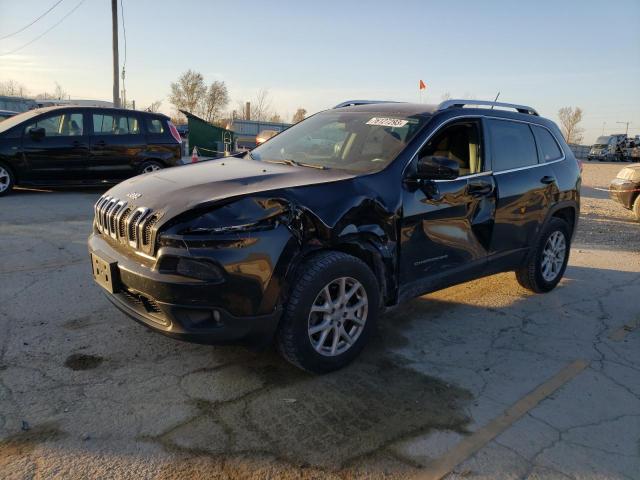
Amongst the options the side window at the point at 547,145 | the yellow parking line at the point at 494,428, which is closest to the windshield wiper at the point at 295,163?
the yellow parking line at the point at 494,428

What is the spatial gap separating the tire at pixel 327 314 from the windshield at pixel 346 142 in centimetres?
A: 83

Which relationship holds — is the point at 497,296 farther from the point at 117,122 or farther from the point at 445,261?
the point at 117,122

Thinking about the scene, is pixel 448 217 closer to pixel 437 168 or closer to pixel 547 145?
pixel 437 168

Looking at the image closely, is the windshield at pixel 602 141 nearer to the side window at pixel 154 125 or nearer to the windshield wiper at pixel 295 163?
the side window at pixel 154 125

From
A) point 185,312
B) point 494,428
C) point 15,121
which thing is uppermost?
point 15,121

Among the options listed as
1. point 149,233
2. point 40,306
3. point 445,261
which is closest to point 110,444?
point 149,233

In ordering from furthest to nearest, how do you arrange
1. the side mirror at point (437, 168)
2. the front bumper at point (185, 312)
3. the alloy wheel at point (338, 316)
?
the side mirror at point (437, 168) < the alloy wheel at point (338, 316) < the front bumper at point (185, 312)

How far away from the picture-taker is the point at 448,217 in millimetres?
3926

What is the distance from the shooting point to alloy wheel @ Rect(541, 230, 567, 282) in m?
5.26

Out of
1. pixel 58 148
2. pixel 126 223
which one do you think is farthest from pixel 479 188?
pixel 58 148

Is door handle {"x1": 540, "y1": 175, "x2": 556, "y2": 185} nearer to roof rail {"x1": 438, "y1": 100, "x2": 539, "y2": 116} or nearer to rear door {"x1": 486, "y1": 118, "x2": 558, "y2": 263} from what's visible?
rear door {"x1": 486, "y1": 118, "x2": 558, "y2": 263}

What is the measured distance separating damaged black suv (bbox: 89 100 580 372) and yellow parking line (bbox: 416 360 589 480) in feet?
3.14

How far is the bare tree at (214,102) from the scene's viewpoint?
56656 mm

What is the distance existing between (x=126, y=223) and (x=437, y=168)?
2110mm
